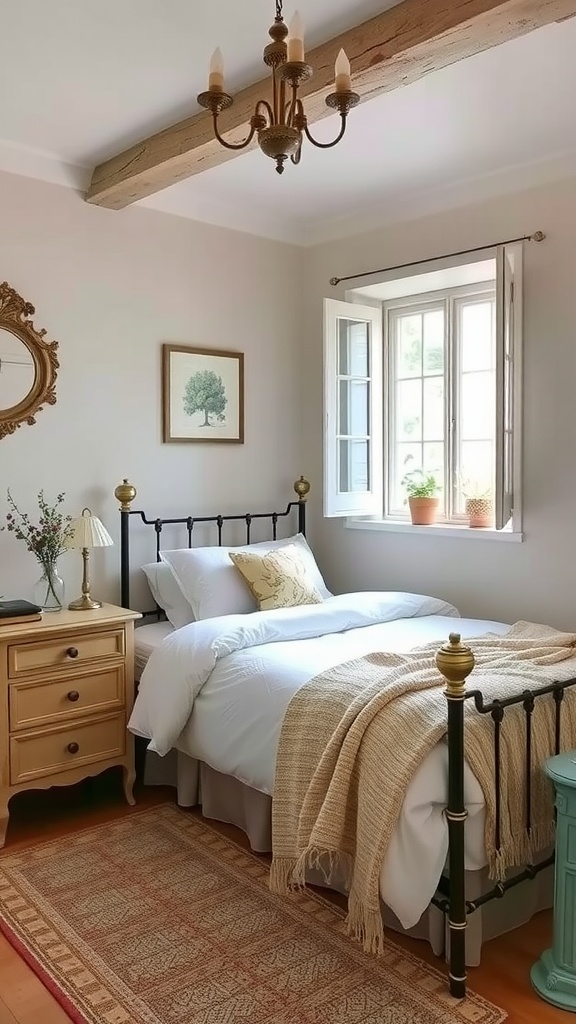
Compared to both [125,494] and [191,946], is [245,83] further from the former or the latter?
[191,946]

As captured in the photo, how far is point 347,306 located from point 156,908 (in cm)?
289

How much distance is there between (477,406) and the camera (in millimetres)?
4023

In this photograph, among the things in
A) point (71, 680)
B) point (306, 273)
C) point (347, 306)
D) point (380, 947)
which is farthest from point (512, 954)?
point (306, 273)

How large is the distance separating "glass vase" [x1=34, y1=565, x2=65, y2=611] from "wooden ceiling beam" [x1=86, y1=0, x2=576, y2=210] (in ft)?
5.40

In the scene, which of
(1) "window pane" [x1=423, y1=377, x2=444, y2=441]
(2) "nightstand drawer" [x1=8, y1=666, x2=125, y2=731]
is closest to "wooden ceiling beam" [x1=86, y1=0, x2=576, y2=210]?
(1) "window pane" [x1=423, y1=377, x2=444, y2=441]

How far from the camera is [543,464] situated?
3.54 m

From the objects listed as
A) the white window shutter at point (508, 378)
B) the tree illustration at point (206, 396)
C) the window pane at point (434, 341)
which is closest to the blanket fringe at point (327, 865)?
the white window shutter at point (508, 378)

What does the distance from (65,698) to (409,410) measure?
2.33m

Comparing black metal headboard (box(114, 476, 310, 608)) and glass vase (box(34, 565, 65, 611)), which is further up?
black metal headboard (box(114, 476, 310, 608))

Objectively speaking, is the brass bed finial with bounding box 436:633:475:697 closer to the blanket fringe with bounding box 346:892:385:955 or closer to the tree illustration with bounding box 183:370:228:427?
the blanket fringe with bounding box 346:892:385:955

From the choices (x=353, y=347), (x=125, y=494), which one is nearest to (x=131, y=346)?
(x=125, y=494)

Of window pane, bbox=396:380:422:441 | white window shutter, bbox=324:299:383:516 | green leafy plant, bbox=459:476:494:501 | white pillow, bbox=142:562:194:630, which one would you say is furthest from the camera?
window pane, bbox=396:380:422:441

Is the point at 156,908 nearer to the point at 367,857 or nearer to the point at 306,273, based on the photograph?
the point at 367,857

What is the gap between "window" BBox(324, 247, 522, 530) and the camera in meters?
4.00
